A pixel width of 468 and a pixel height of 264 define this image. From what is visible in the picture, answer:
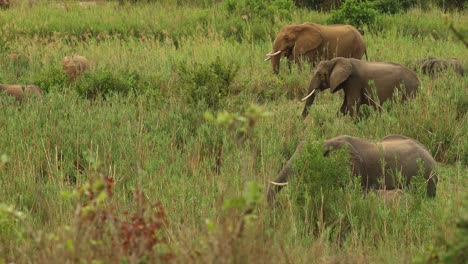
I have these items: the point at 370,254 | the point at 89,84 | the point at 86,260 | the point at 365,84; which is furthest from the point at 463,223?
the point at 89,84

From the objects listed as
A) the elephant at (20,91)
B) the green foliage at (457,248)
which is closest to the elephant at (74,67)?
the elephant at (20,91)

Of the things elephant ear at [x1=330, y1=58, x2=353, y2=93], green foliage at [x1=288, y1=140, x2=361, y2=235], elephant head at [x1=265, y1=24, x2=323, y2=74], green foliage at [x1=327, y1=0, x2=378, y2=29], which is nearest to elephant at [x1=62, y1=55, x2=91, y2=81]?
elephant head at [x1=265, y1=24, x2=323, y2=74]

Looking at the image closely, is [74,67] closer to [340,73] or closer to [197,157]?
[340,73]

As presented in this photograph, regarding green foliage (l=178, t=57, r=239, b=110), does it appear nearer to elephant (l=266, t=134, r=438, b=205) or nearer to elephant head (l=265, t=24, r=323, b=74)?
elephant (l=266, t=134, r=438, b=205)

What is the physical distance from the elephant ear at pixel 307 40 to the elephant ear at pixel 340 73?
3.41 meters

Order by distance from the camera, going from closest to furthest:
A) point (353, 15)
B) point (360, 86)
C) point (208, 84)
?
1. point (208, 84)
2. point (360, 86)
3. point (353, 15)

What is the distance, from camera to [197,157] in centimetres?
683

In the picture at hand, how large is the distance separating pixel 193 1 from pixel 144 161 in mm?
14010

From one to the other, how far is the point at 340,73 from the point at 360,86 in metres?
0.27

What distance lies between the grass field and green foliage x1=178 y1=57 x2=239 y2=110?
0.02m

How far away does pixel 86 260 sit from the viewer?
3.20 metres

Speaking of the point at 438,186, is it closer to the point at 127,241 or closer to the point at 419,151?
the point at 419,151

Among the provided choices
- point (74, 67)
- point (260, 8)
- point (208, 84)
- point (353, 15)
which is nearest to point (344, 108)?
point (208, 84)

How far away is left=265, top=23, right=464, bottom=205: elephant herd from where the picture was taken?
6.35 m
